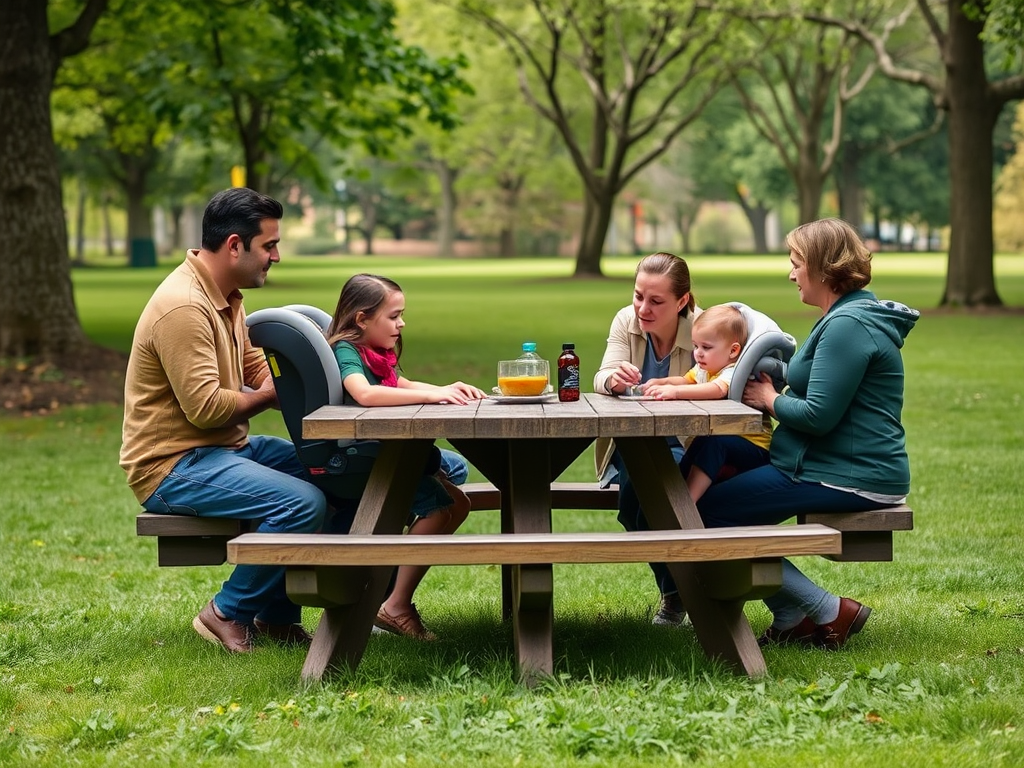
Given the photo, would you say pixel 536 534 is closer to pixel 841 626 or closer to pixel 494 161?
pixel 841 626

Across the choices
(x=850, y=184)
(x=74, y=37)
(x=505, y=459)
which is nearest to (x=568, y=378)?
(x=505, y=459)

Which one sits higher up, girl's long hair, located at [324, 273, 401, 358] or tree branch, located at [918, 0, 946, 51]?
tree branch, located at [918, 0, 946, 51]

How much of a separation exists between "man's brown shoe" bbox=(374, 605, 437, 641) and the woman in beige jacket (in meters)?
0.89

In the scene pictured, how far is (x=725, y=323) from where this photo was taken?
207 inches

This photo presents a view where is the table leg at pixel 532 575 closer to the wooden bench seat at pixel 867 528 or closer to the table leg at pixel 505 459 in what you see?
the table leg at pixel 505 459

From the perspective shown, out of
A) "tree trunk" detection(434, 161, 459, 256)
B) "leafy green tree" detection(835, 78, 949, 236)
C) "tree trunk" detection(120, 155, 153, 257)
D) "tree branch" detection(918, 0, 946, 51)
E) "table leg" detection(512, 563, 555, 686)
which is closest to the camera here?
"table leg" detection(512, 563, 555, 686)

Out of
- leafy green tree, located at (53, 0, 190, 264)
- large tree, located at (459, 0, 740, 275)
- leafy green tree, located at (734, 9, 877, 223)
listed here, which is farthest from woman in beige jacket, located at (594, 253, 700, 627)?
leafy green tree, located at (734, 9, 877, 223)

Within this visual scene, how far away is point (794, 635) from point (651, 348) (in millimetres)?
1240

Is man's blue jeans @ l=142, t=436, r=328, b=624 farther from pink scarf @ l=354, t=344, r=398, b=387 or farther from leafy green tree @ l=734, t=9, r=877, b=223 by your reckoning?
leafy green tree @ l=734, t=9, r=877, b=223

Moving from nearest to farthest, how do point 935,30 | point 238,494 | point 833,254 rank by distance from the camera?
1. point 833,254
2. point 238,494
3. point 935,30

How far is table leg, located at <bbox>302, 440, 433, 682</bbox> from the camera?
494 cm

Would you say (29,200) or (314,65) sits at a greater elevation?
(314,65)

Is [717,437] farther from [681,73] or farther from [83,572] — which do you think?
[681,73]

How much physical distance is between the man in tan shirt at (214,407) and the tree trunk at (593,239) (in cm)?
3651
